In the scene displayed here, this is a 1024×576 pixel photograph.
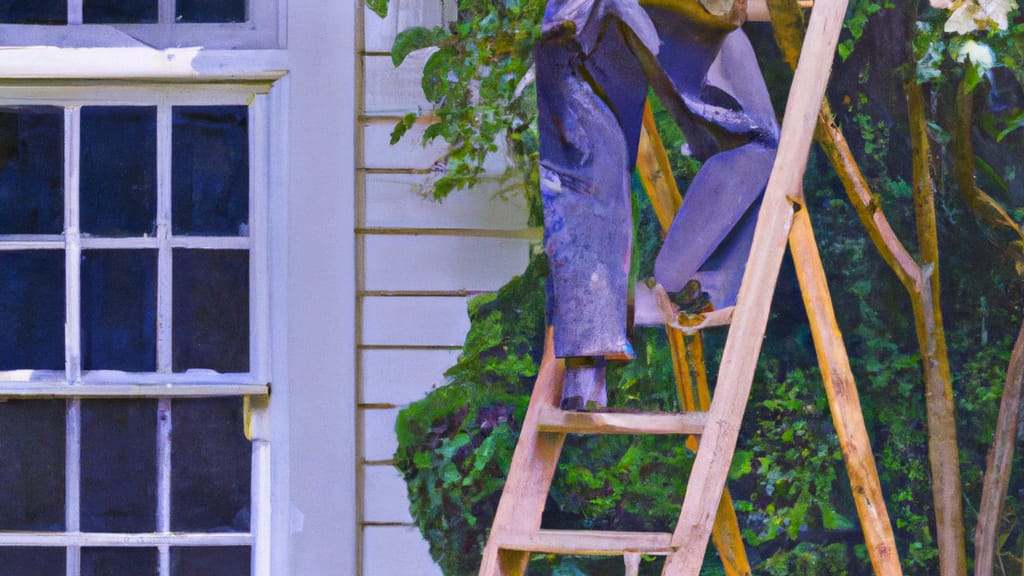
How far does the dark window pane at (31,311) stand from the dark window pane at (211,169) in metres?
0.36

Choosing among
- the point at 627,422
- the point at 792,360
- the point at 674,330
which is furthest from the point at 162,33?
the point at 792,360

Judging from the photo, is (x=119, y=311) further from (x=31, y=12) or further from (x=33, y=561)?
(x=31, y=12)

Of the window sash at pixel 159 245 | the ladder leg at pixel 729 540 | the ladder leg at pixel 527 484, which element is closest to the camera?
the ladder leg at pixel 527 484

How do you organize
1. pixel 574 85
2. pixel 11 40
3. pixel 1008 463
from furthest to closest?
1. pixel 11 40
2. pixel 1008 463
3. pixel 574 85

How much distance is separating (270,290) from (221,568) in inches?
28.7

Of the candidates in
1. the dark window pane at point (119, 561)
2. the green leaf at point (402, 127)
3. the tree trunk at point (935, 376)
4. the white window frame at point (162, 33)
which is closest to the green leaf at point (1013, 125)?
the tree trunk at point (935, 376)

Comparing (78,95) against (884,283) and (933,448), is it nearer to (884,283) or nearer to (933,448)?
(884,283)

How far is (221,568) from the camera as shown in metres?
3.14

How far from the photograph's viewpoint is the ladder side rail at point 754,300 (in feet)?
7.00

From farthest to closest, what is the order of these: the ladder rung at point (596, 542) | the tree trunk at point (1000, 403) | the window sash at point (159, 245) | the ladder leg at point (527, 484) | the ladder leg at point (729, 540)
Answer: the window sash at point (159, 245), the tree trunk at point (1000, 403), the ladder leg at point (729, 540), the ladder leg at point (527, 484), the ladder rung at point (596, 542)

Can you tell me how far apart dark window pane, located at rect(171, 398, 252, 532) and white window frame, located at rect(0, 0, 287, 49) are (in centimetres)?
92

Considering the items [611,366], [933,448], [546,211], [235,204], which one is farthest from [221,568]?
[933,448]

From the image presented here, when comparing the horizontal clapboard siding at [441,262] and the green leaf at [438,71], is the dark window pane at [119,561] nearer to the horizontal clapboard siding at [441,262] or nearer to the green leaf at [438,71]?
the horizontal clapboard siding at [441,262]

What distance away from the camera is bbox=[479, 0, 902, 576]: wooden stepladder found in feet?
7.05
